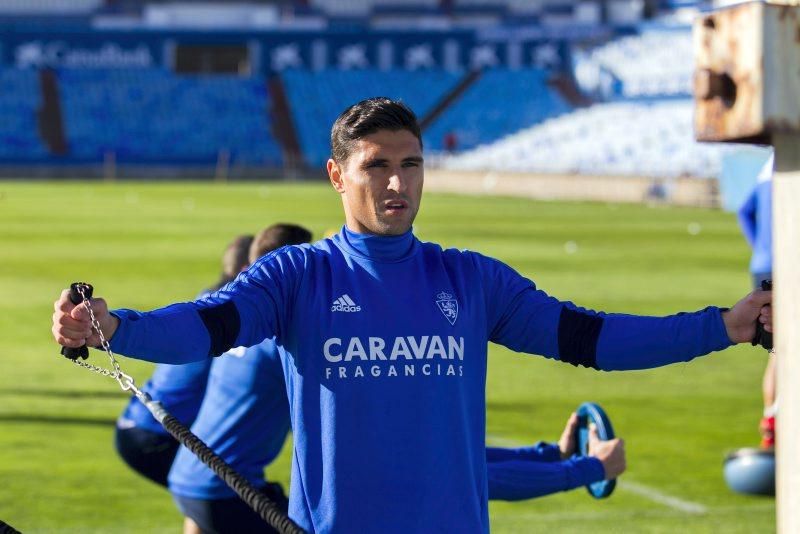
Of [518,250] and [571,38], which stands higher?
[571,38]

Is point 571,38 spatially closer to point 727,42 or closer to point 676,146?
point 676,146

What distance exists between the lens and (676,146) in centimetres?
5372

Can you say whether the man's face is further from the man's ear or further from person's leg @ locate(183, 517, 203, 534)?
person's leg @ locate(183, 517, 203, 534)

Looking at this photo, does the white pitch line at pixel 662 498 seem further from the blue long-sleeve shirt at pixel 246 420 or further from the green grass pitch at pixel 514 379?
the blue long-sleeve shirt at pixel 246 420

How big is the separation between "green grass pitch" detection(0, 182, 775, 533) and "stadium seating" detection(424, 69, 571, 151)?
3652 cm

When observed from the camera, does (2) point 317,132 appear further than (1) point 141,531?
Yes

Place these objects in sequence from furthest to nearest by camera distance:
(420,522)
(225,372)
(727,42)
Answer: (225,372) → (420,522) → (727,42)

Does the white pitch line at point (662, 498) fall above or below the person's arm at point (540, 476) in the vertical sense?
below

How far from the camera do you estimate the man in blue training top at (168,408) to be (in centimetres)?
747

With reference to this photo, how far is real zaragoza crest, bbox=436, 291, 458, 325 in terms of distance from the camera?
4145 mm

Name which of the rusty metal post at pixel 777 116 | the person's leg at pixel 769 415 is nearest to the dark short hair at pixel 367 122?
the rusty metal post at pixel 777 116

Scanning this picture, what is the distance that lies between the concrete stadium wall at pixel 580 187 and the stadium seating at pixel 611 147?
0.91 metres

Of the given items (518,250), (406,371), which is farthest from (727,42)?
(518,250)

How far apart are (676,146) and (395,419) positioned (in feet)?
166
